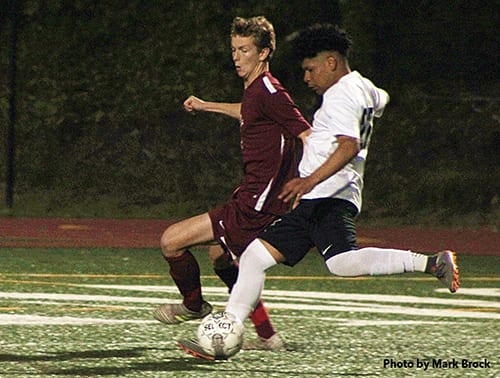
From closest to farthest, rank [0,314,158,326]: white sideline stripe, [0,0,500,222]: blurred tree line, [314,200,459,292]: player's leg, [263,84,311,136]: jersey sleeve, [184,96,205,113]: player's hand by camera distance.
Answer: [314,200,459,292]: player's leg → [263,84,311,136]: jersey sleeve → [184,96,205,113]: player's hand → [0,314,158,326]: white sideline stripe → [0,0,500,222]: blurred tree line

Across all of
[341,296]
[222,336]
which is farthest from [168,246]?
[341,296]

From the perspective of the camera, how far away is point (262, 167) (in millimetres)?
8031

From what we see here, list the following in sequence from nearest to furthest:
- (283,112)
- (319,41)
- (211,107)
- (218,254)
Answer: (319,41), (283,112), (218,254), (211,107)

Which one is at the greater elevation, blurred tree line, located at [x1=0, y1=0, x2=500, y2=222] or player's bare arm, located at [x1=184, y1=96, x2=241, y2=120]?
player's bare arm, located at [x1=184, y1=96, x2=241, y2=120]

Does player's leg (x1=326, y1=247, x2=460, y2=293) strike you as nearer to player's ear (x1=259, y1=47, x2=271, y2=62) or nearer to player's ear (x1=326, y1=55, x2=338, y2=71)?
player's ear (x1=326, y1=55, x2=338, y2=71)

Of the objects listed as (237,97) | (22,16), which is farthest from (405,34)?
(22,16)

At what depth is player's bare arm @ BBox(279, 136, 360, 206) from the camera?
732cm

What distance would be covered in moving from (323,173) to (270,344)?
1.28 metres

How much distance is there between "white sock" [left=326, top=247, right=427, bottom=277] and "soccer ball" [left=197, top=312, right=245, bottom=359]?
56cm

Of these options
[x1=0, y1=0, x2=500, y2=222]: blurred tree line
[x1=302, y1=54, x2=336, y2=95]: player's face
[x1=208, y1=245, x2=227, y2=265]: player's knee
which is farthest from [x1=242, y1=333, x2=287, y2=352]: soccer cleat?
[x1=0, y1=0, x2=500, y2=222]: blurred tree line

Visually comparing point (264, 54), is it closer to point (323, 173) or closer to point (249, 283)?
point (323, 173)

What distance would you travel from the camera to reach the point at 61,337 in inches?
341

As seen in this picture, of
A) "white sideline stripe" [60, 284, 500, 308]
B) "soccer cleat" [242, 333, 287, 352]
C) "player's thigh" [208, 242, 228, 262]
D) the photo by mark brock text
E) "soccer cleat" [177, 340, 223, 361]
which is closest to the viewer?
"soccer cleat" [177, 340, 223, 361]

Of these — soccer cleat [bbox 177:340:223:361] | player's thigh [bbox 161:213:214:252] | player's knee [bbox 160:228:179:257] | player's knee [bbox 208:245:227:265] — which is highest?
player's thigh [bbox 161:213:214:252]
